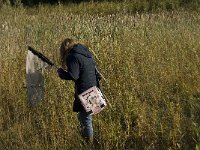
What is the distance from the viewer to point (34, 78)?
19.8 feet

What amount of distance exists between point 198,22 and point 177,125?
6294mm

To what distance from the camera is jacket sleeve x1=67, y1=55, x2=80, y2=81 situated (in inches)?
189

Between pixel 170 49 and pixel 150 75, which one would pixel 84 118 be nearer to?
pixel 150 75

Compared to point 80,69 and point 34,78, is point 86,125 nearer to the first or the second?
point 80,69

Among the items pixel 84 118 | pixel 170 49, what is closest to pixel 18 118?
pixel 84 118

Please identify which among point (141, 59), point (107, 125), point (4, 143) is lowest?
point (4, 143)

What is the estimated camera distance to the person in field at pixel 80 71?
482cm

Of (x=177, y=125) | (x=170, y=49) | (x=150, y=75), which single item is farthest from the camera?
(x=170, y=49)

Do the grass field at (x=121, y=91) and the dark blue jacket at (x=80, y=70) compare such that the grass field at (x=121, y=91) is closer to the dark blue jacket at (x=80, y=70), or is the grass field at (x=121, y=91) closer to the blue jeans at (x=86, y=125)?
the blue jeans at (x=86, y=125)

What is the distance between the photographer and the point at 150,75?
6695mm

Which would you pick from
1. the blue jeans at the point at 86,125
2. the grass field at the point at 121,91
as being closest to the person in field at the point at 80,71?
the blue jeans at the point at 86,125

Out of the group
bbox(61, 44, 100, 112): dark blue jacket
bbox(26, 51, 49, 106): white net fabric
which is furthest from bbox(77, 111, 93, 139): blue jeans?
bbox(26, 51, 49, 106): white net fabric

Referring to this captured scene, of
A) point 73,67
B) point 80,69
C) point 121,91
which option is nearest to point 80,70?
point 80,69

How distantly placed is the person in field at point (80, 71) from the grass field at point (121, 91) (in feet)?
0.54
